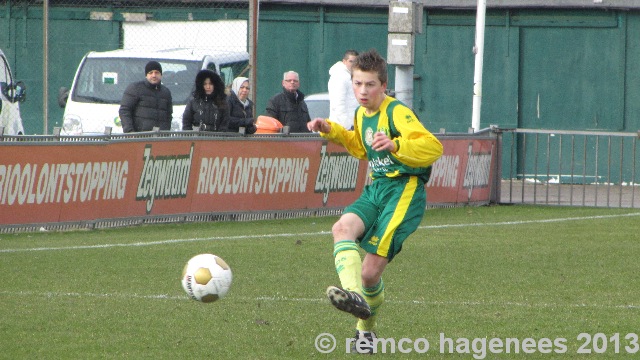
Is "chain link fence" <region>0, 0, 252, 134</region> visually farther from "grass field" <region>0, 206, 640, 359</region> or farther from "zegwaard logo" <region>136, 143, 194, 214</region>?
A: "grass field" <region>0, 206, 640, 359</region>

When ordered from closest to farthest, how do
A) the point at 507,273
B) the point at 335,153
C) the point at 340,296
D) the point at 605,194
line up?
1. the point at 340,296
2. the point at 507,273
3. the point at 335,153
4. the point at 605,194

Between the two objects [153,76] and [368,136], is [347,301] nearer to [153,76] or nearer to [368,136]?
[368,136]

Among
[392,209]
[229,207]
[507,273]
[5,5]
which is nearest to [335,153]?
[229,207]

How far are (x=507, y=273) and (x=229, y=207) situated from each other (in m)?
5.57

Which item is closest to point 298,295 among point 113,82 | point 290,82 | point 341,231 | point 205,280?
point 205,280

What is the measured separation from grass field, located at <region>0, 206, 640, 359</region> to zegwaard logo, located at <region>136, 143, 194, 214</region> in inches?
16.5

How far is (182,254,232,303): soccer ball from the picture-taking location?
7.68 m

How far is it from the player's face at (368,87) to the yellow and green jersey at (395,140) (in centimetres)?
12

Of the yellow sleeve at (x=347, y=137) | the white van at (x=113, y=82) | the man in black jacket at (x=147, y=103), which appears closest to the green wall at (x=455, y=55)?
the white van at (x=113, y=82)

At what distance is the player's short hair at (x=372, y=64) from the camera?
23.9 ft

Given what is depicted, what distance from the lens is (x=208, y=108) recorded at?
1572cm

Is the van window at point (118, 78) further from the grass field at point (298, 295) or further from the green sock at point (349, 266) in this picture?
the green sock at point (349, 266)

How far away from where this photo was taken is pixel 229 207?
15.5m

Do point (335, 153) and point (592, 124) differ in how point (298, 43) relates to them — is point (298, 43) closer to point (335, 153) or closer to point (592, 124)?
point (592, 124)
